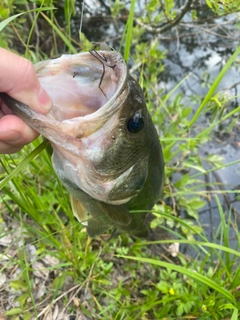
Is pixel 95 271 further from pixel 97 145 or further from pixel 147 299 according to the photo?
pixel 97 145

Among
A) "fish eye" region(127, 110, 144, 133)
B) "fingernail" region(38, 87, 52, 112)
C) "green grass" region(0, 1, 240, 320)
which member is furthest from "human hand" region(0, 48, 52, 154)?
"green grass" region(0, 1, 240, 320)

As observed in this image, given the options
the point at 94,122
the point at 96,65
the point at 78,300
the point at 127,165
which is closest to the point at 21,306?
the point at 78,300

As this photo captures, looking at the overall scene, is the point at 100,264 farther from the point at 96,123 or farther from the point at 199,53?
the point at 199,53

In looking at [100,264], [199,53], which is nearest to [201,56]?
[199,53]

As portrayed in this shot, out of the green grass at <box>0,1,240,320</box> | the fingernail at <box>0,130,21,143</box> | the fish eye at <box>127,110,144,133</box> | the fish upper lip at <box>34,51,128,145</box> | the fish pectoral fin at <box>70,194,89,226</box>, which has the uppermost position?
the fish upper lip at <box>34,51,128,145</box>

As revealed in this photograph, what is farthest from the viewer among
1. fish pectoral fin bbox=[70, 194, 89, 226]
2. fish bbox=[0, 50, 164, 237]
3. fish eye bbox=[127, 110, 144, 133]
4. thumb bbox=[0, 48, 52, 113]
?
fish pectoral fin bbox=[70, 194, 89, 226]

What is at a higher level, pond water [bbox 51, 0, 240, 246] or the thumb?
the thumb

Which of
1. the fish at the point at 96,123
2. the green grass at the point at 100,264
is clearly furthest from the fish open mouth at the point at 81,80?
the green grass at the point at 100,264

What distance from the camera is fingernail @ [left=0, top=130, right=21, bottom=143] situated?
122 cm

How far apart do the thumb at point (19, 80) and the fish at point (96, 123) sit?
5cm

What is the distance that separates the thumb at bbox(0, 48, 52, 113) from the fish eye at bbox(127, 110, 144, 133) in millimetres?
345

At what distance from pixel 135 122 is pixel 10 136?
472mm

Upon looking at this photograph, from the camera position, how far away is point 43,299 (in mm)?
2100

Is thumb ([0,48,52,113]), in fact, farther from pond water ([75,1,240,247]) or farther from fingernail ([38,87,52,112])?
pond water ([75,1,240,247])
